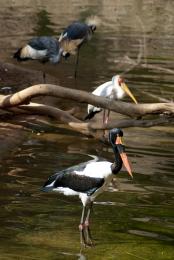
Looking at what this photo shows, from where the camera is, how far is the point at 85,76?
56.6 ft

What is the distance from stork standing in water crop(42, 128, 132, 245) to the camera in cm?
744

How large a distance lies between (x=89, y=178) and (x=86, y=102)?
111 inches

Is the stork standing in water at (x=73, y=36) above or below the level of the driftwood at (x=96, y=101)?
below

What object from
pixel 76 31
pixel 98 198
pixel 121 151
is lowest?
pixel 98 198

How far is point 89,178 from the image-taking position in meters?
7.46

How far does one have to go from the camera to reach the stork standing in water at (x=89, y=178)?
7438 mm

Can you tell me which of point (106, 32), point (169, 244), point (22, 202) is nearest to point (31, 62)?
point (106, 32)

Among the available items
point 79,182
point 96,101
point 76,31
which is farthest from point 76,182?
point 76,31

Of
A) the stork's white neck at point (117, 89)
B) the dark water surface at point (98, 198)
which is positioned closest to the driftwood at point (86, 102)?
the dark water surface at point (98, 198)

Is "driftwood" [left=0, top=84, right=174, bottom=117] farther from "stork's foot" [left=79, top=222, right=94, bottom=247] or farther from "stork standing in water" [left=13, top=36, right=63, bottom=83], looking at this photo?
"stork standing in water" [left=13, top=36, right=63, bottom=83]

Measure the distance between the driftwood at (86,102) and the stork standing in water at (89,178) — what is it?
2.11 metres

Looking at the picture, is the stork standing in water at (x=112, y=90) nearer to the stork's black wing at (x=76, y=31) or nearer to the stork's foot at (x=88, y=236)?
the stork's black wing at (x=76, y=31)

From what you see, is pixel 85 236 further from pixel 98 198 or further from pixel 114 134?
pixel 98 198

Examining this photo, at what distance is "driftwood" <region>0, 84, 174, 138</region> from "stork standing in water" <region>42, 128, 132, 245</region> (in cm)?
211
